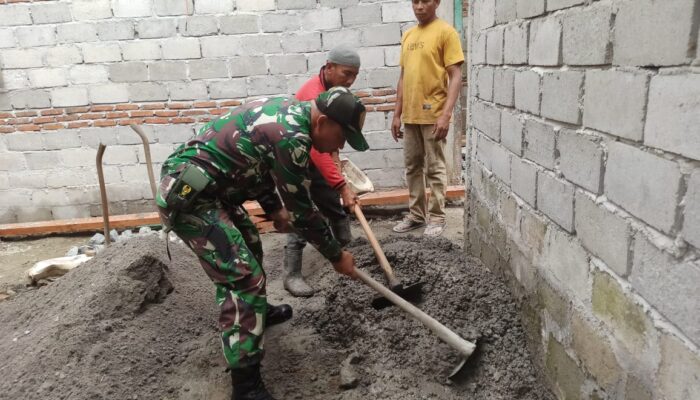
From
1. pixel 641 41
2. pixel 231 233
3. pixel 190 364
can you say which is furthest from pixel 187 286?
pixel 641 41

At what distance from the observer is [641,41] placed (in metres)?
1.27

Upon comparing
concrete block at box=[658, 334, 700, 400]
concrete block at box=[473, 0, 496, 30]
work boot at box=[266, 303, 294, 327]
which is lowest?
work boot at box=[266, 303, 294, 327]

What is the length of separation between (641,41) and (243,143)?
1.54 meters

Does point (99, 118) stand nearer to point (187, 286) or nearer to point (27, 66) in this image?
point (27, 66)

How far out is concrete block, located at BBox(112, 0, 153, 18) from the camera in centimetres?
461

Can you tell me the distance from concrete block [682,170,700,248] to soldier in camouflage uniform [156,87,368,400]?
3.95 feet

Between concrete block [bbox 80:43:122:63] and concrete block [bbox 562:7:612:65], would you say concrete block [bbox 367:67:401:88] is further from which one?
concrete block [bbox 562:7:612:65]

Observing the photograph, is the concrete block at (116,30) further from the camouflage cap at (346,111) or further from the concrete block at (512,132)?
the concrete block at (512,132)

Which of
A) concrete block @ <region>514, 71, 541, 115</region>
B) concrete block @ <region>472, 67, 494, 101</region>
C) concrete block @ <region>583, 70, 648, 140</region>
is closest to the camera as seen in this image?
concrete block @ <region>583, 70, 648, 140</region>

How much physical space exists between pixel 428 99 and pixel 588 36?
245cm

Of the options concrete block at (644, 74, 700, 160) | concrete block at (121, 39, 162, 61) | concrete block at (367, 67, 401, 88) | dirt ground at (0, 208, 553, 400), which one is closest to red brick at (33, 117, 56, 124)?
concrete block at (121, 39, 162, 61)

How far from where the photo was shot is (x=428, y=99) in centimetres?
397

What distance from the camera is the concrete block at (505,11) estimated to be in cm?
227

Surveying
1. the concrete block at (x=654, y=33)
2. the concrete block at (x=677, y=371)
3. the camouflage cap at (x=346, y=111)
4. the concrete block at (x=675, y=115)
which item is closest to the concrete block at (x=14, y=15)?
the camouflage cap at (x=346, y=111)
